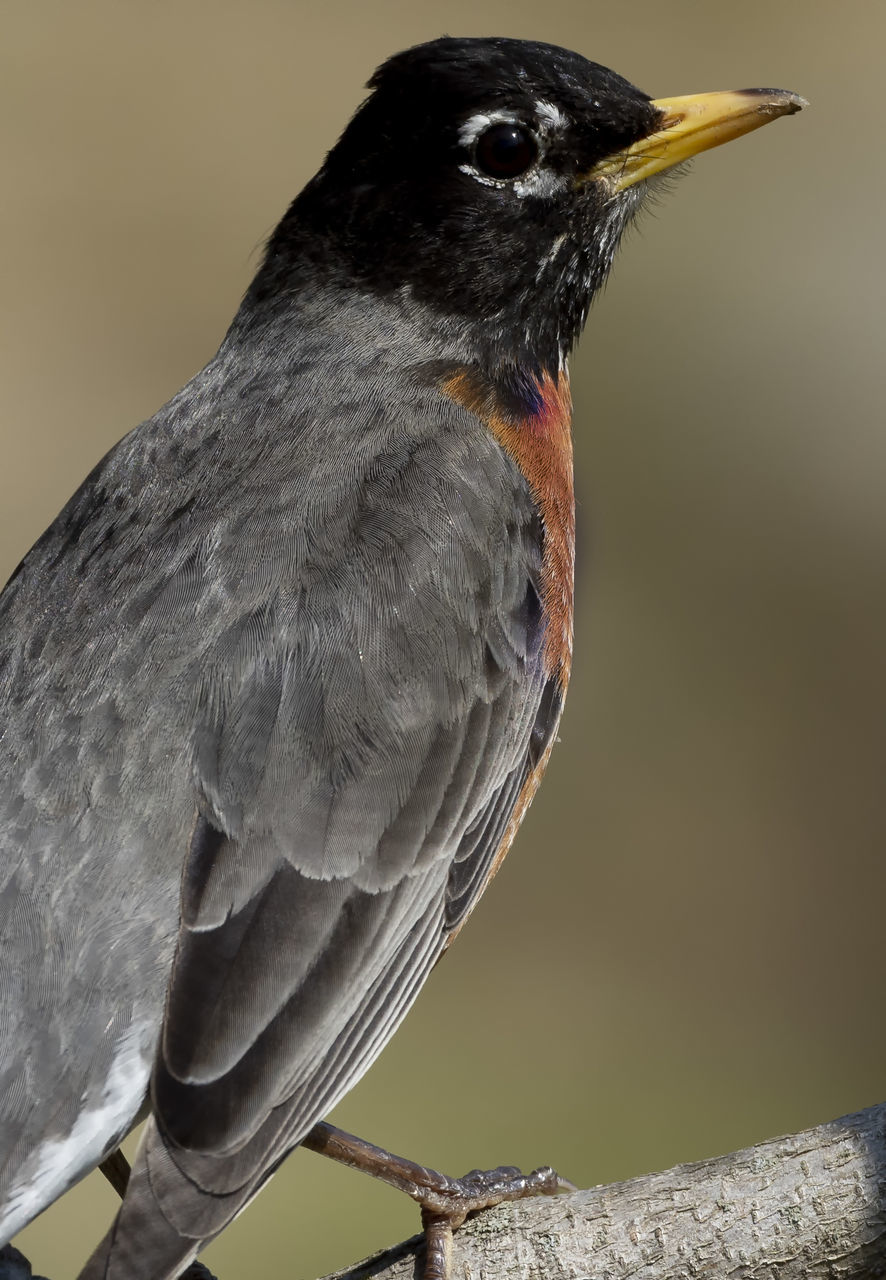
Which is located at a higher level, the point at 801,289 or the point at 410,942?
the point at 801,289

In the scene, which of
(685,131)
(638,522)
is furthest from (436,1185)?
(638,522)

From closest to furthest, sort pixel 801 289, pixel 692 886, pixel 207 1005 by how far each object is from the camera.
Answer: pixel 207 1005 → pixel 692 886 → pixel 801 289

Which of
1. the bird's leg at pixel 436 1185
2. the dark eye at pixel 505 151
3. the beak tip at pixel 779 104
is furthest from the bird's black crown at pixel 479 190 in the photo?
the bird's leg at pixel 436 1185

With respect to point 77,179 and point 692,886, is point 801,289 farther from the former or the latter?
point 77,179

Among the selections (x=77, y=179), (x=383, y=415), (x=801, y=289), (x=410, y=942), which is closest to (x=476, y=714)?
(x=410, y=942)

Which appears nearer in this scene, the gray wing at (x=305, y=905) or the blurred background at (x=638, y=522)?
the gray wing at (x=305, y=905)

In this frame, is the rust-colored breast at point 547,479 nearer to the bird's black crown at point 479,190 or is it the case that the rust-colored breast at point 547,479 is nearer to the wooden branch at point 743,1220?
the bird's black crown at point 479,190
